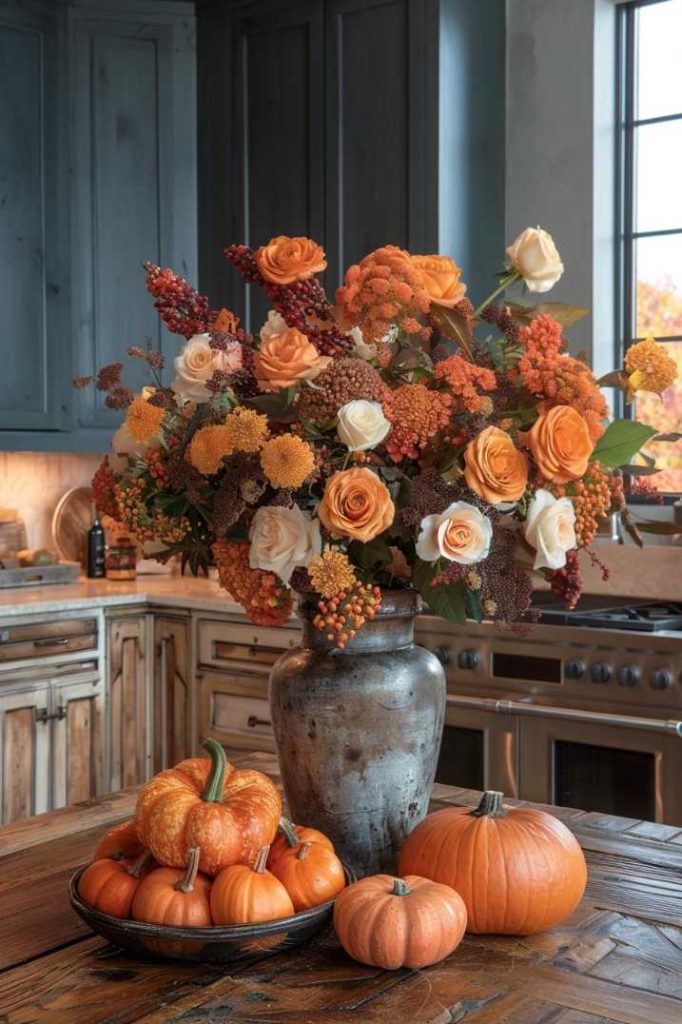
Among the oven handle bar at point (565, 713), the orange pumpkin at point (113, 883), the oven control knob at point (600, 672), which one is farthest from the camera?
the oven control knob at point (600, 672)

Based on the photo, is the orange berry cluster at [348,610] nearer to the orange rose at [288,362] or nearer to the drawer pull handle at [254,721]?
the orange rose at [288,362]

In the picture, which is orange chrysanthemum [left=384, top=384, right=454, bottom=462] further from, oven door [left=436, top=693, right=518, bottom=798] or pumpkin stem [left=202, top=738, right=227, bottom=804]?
oven door [left=436, top=693, right=518, bottom=798]

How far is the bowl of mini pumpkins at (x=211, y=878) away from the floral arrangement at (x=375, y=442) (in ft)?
0.64

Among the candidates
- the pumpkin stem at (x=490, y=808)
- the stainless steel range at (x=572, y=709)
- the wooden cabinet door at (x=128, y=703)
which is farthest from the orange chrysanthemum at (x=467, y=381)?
the wooden cabinet door at (x=128, y=703)

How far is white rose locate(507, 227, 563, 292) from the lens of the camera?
51.4 inches

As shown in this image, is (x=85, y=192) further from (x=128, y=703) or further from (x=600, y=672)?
(x=600, y=672)

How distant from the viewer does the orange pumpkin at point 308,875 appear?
112 cm

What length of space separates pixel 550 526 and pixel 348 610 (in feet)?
0.69

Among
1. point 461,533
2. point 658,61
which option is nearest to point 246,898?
point 461,533

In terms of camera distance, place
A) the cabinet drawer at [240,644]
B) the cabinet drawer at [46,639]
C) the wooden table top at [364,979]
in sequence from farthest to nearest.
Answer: the cabinet drawer at [240,644] < the cabinet drawer at [46,639] < the wooden table top at [364,979]

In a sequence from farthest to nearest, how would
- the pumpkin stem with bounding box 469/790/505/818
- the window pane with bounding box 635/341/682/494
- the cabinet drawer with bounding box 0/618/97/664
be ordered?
the window pane with bounding box 635/341/682/494, the cabinet drawer with bounding box 0/618/97/664, the pumpkin stem with bounding box 469/790/505/818

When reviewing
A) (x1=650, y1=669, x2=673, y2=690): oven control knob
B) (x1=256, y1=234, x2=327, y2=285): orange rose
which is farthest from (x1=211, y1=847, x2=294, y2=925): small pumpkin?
(x1=650, y1=669, x2=673, y2=690): oven control knob

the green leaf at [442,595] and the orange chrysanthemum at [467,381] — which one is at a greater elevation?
the orange chrysanthemum at [467,381]

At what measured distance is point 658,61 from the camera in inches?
152
